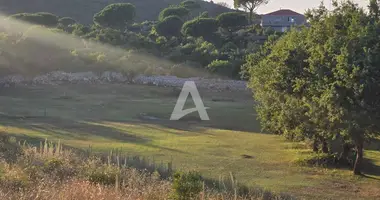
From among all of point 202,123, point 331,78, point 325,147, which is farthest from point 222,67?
point 331,78

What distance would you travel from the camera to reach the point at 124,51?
7138 cm

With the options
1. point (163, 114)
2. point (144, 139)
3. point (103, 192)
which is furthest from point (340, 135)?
point (163, 114)

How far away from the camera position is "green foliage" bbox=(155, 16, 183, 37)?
92.6 m

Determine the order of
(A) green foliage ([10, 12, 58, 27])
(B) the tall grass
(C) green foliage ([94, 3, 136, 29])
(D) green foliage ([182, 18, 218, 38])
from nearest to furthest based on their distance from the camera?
(B) the tall grass → (D) green foliage ([182, 18, 218, 38]) → (A) green foliage ([10, 12, 58, 27]) → (C) green foliage ([94, 3, 136, 29])

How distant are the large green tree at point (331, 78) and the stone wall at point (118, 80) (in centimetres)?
3479

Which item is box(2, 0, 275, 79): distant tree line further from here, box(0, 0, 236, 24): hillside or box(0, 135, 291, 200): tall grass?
box(0, 135, 291, 200): tall grass

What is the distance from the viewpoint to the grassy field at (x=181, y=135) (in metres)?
19.4

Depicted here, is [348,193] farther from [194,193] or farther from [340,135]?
[194,193]

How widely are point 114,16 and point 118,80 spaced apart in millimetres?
42688

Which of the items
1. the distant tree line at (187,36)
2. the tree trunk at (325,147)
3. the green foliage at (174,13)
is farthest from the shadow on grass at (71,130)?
the green foliage at (174,13)

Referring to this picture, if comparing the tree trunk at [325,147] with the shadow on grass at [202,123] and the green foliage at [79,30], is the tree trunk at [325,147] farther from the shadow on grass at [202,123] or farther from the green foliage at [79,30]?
the green foliage at [79,30]

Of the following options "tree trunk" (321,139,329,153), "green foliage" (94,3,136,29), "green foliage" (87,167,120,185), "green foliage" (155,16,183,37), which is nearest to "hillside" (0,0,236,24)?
"green foliage" (94,3,136,29)

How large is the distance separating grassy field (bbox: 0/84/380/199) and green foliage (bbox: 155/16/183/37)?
4243cm

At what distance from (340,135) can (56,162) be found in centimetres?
1091
